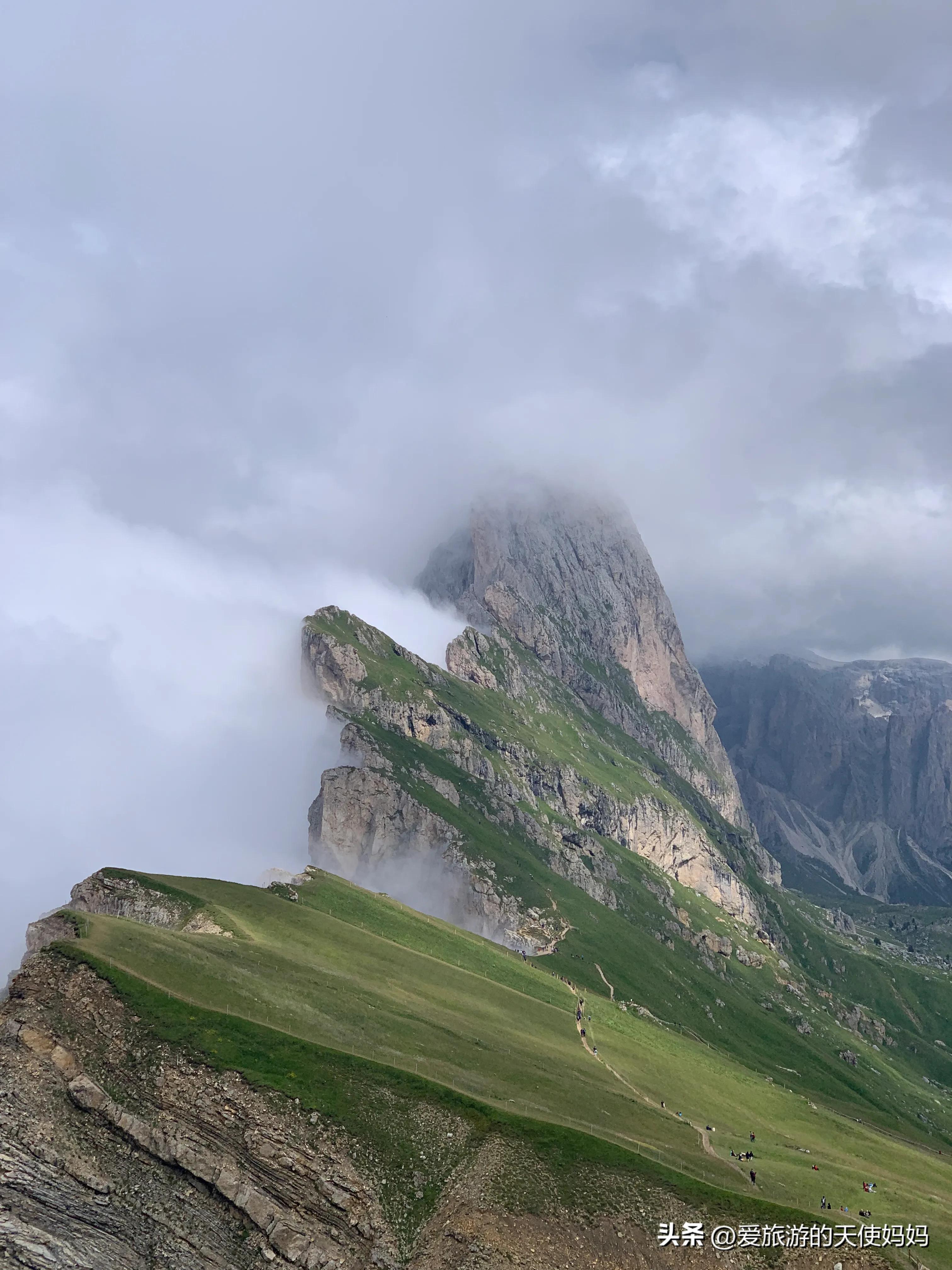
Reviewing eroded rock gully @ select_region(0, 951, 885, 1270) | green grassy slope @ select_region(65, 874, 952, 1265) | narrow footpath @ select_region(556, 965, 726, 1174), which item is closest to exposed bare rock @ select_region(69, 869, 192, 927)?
green grassy slope @ select_region(65, 874, 952, 1265)

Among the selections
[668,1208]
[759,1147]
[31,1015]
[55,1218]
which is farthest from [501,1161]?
[759,1147]

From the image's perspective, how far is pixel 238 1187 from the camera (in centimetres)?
7562

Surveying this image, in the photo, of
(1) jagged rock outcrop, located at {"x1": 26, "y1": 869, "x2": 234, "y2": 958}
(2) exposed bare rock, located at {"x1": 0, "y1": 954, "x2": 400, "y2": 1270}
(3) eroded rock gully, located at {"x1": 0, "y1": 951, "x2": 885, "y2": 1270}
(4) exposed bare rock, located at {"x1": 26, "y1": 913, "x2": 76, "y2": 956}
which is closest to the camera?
(2) exposed bare rock, located at {"x1": 0, "y1": 954, "x2": 400, "y2": 1270}

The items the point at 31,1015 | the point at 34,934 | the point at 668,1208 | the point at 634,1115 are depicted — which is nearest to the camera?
the point at 668,1208

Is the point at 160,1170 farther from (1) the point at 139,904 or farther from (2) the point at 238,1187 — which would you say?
(1) the point at 139,904

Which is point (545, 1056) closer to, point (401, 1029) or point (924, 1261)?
point (401, 1029)

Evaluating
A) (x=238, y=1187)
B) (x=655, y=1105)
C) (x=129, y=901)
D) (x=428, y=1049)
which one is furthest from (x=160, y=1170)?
(x=655, y=1105)

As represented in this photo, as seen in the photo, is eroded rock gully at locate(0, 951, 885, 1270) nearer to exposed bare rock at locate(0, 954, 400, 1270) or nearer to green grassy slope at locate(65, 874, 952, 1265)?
exposed bare rock at locate(0, 954, 400, 1270)

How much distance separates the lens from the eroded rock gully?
70188mm

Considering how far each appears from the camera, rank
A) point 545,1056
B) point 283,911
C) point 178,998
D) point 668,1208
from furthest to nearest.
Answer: point 283,911 < point 545,1056 < point 178,998 < point 668,1208

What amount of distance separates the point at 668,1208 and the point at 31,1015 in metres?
64.5

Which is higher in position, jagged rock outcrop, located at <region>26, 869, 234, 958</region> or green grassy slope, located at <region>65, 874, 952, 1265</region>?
jagged rock outcrop, located at <region>26, 869, 234, 958</region>

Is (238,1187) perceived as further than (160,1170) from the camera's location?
No

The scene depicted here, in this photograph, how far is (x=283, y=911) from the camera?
545ft
